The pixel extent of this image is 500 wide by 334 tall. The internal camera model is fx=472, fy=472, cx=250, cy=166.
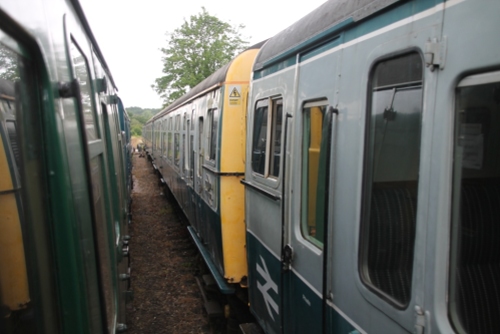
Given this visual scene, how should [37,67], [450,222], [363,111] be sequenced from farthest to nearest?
[363,111]
[450,222]
[37,67]

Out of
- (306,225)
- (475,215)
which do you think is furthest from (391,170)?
(306,225)

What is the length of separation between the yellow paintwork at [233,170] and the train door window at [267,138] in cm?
86

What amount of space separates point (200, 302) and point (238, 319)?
136 cm

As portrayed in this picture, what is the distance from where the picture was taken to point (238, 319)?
17.9 feet

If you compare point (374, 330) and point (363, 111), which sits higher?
point (363, 111)

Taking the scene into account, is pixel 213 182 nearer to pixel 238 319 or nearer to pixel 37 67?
pixel 238 319

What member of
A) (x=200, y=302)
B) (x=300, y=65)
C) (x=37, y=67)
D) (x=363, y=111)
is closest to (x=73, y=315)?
(x=37, y=67)

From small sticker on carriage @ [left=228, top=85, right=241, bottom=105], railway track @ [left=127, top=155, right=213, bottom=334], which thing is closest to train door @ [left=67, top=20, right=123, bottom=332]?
small sticker on carriage @ [left=228, top=85, right=241, bottom=105]

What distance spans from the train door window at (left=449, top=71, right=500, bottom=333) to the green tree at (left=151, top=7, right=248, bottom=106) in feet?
106

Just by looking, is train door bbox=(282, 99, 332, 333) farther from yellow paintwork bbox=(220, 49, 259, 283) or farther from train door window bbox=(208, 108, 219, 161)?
train door window bbox=(208, 108, 219, 161)

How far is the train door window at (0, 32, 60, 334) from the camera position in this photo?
4.11 ft

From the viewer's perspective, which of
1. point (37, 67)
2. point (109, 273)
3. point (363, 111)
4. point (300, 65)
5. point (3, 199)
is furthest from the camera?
point (300, 65)

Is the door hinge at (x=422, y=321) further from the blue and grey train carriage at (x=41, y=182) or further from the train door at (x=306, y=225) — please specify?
the blue and grey train carriage at (x=41, y=182)

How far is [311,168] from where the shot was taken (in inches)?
120
